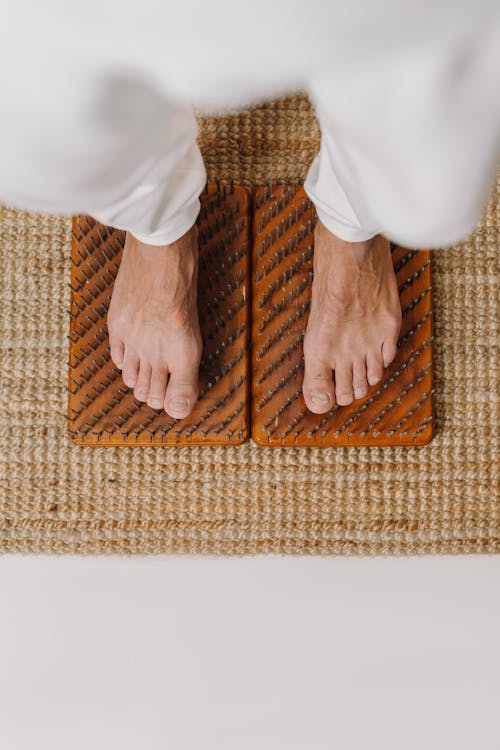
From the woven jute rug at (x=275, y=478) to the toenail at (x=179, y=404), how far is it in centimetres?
7

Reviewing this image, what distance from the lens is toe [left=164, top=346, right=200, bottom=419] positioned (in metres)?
0.72

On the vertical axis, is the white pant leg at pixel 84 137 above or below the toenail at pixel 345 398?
above

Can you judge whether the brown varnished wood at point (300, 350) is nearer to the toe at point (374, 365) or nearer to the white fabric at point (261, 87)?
the toe at point (374, 365)

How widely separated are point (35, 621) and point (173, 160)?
1.79 ft

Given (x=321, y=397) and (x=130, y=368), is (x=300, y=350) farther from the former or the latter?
(x=130, y=368)

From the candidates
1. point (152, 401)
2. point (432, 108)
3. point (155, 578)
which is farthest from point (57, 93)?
point (155, 578)

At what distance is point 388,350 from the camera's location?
729 millimetres

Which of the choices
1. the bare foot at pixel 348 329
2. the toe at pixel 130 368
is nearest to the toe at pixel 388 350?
the bare foot at pixel 348 329

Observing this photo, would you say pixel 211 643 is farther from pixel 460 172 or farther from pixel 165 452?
pixel 460 172

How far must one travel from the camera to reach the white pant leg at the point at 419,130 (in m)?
0.30

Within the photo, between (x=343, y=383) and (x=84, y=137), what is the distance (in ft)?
1.42

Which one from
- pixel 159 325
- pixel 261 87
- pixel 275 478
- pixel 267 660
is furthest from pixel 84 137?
pixel 267 660

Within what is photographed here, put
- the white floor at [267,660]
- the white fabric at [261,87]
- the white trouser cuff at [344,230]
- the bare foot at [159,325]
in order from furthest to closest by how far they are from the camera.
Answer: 1. the white floor at [267,660]
2. the bare foot at [159,325]
3. the white trouser cuff at [344,230]
4. the white fabric at [261,87]

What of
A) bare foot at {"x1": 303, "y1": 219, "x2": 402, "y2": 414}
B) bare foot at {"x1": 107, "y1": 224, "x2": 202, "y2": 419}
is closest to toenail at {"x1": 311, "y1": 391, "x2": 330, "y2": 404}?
bare foot at {"x1": 303, "y1": 219, "x2": 402, "y2": 414}
